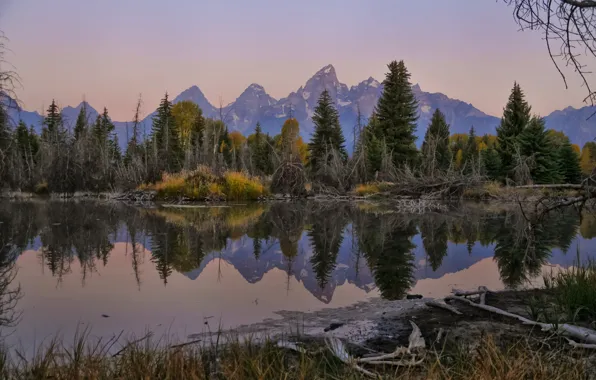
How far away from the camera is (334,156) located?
30.5m

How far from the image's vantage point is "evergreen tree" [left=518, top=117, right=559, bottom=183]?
35.1 meters

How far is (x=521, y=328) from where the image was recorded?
4.13 meters

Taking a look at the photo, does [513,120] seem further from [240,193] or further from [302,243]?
[302,243]

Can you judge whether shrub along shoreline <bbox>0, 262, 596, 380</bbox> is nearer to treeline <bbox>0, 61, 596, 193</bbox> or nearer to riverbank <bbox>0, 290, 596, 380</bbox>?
riverbank <bbox>0, 290, 596, 380</bbox>

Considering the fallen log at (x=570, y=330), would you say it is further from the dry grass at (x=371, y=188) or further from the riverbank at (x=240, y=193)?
the dry grass at (x=371, y=188)

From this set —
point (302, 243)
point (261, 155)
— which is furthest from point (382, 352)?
point (261, 155)

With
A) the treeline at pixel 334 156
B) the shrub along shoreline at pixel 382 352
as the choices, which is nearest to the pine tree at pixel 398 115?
the treeline at pixel 334 156

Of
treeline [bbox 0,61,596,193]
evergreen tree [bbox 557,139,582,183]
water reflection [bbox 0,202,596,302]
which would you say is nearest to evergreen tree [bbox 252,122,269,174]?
treeline [bbox 0,61,596,193]

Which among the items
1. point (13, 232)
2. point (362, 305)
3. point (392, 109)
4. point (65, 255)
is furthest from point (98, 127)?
point (362, 305)

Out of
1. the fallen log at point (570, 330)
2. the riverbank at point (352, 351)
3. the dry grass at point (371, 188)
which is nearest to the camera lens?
the riverbank at point (352, 351)

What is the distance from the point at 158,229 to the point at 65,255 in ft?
13.1

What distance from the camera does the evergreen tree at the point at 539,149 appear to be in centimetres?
3512

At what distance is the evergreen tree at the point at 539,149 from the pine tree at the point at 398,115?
29.2 ft

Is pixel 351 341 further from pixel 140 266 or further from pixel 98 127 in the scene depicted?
pixel 98 127
